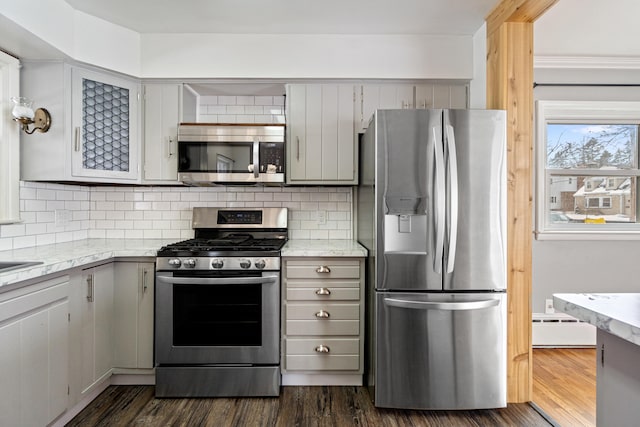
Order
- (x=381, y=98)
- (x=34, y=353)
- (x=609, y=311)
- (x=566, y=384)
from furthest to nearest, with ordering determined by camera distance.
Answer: (x=381, y=98) → (x=566, y=384) → (x=34, y=353) → (x=609, y=311)

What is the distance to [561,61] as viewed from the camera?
307cm

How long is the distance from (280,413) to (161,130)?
213 cm

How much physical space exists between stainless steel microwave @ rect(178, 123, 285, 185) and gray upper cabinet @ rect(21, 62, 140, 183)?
1.39ft

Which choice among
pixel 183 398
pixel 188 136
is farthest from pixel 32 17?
→ pixel 183 398

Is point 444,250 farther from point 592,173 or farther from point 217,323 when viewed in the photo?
point 592,173

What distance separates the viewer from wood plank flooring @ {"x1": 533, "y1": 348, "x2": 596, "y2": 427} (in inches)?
84.6

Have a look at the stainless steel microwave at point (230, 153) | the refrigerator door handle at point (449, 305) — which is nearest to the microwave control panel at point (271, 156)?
the stainless steel microwave at point (230, 153)

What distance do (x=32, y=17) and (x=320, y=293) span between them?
7.58 ft

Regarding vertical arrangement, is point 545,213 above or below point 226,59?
below

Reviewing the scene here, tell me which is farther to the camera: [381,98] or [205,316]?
[381,98]

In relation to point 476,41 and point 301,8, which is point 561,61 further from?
point 301,8

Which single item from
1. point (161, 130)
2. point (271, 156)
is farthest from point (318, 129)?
point (161, 130)

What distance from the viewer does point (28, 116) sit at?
2158mm

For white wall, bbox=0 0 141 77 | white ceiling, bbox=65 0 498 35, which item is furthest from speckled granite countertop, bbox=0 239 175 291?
white ceiling, bbox=65 0 498 35
